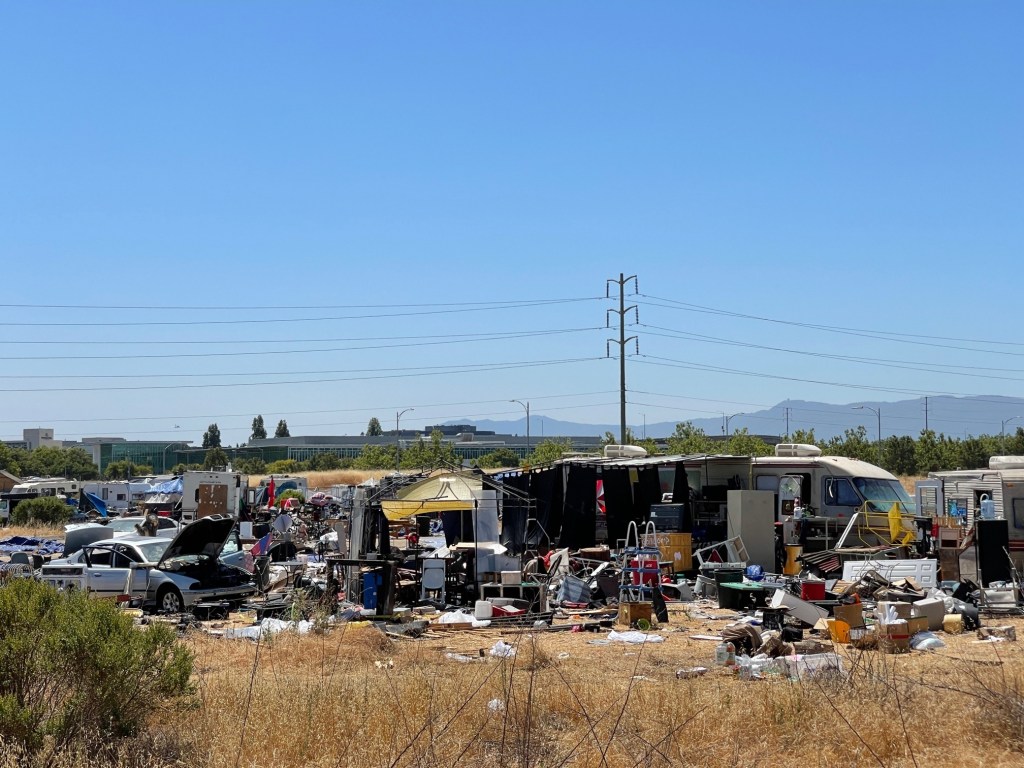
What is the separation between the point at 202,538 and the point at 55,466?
11759 cm

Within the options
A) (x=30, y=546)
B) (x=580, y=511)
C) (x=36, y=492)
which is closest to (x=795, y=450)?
(x=580, y=511)

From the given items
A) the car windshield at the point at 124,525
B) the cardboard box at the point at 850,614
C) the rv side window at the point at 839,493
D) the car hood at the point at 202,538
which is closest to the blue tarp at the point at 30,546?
the car windshield at the point at 124,525

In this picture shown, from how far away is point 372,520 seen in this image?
2041 cm

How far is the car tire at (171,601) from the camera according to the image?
20.0 m

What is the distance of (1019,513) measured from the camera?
72.3ft

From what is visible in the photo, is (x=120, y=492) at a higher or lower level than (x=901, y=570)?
higher

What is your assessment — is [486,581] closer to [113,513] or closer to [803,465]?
[803,465]

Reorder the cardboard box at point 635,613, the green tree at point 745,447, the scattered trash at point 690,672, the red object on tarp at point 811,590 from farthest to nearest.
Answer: the green tree at point 745,447, the red object on tarp at point 811,590, the cardboard box at point 635,613, the scattered trash at point 690,672

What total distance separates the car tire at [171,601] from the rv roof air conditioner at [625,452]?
14.8m

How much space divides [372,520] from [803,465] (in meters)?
12.5

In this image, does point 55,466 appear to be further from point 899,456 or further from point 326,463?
point 899,456

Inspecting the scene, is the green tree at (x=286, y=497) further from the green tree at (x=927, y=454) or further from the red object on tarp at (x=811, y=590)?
the green tree at (x=927, y=454)

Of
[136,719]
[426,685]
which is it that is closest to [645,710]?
[426,685]

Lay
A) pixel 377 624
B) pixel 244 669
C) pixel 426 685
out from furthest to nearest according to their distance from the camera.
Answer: pixel 377 624 → pixel 244 669 → pixel 426 685
